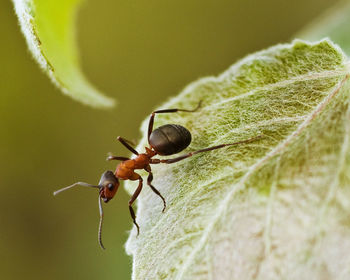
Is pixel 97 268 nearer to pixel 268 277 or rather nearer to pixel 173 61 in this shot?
pixel 173 61

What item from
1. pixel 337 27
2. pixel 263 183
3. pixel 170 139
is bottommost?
pixel 263 183

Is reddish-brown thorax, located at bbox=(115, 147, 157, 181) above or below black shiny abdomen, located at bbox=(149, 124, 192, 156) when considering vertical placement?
above

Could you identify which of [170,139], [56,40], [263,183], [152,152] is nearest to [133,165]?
[152,152]

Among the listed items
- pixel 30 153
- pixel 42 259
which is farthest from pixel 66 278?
pixel 30 153

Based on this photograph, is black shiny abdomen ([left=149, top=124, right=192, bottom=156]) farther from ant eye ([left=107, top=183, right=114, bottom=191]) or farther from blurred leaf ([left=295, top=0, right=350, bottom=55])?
blurred leaf ([left=295, top=0, right=350, bottom=55])

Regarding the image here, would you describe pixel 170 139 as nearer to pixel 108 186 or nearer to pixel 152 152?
pixel 152 152

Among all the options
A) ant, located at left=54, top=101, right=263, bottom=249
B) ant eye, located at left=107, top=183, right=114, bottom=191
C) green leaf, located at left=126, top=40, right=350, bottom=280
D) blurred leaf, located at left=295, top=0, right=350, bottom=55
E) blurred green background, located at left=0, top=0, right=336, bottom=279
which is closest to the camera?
green leaf, located at left=126, top=40, right=350, bottom=280

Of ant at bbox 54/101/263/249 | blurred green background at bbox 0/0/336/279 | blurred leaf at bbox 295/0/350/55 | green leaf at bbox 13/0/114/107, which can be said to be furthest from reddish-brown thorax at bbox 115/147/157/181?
blurred leaf at bbox 295/0/350/55
